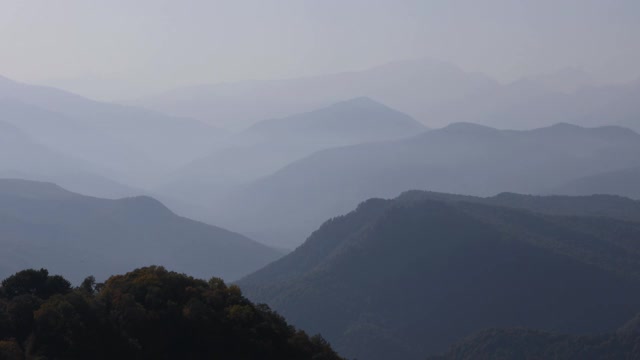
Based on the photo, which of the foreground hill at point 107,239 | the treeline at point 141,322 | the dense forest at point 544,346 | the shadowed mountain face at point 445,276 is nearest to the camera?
the treeline at point 141,322

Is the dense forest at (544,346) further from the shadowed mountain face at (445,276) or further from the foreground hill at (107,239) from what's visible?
the foreground hill at (107,239)

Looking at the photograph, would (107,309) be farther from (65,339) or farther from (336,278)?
(336,278)

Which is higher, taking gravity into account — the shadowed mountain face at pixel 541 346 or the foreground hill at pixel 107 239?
the foreground hill at pixel 107 239

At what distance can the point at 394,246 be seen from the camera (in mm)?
85875

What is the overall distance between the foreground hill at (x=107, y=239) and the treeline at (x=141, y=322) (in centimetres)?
9008

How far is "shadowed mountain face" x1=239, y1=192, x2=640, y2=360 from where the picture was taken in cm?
7269

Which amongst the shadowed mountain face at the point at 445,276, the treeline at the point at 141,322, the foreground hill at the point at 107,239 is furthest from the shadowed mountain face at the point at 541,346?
the foreground hill at the point at 107,239

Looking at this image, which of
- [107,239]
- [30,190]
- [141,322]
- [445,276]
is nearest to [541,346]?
[445,276]

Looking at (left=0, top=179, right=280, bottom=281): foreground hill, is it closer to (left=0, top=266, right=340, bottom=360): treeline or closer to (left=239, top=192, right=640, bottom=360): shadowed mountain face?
(left=239, top=192, right=640, bottom=360): shadowed mountain face

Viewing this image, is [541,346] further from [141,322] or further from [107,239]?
[107,239]

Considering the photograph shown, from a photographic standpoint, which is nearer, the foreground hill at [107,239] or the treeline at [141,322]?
the treeline at [141,322]

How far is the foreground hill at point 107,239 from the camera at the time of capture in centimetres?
11756

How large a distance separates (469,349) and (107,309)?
4276 cm

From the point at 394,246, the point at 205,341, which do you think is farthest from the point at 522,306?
the point at 205,341
